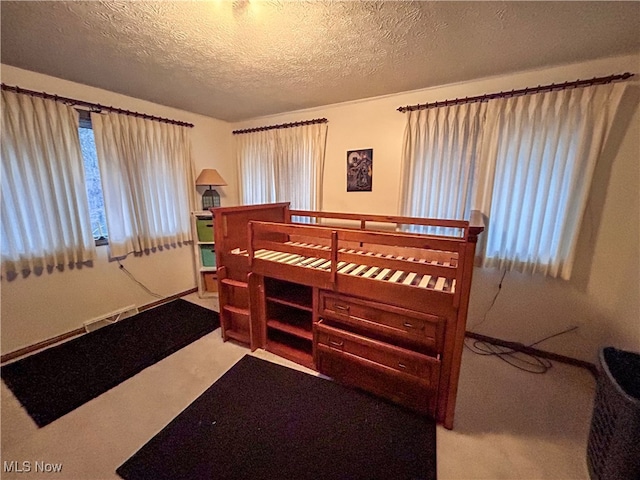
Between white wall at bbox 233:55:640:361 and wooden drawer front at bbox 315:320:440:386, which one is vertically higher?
white wall at bbox 233:55:640:361

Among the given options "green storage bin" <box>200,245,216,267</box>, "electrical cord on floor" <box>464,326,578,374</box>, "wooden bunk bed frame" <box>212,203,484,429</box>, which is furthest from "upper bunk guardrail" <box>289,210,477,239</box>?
"green storage bin" <box>200,245,216,267</box>

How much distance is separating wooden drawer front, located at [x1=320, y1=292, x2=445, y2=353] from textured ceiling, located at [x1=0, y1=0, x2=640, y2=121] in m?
1.67

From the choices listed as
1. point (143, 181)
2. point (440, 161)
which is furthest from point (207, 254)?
point (440, 161)

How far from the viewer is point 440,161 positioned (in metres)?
2.39

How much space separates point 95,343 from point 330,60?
3.18 m

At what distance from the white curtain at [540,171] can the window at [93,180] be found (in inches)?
145

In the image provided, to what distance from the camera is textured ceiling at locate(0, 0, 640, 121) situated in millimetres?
1313

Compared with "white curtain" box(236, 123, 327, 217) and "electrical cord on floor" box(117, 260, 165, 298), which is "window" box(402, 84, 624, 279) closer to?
"white curtain" box(236, 123, 327, 217)

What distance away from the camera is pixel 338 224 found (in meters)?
3.06

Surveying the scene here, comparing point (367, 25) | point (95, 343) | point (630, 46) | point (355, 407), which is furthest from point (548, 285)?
point (95, 343)

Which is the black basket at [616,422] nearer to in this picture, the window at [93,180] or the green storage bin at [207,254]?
the green storage bin at [207,254]

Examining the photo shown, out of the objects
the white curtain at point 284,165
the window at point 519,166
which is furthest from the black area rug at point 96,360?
the window at point 519,166

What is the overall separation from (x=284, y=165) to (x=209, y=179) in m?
0.98

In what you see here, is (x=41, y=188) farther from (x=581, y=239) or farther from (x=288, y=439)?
(x=581, y=239)
